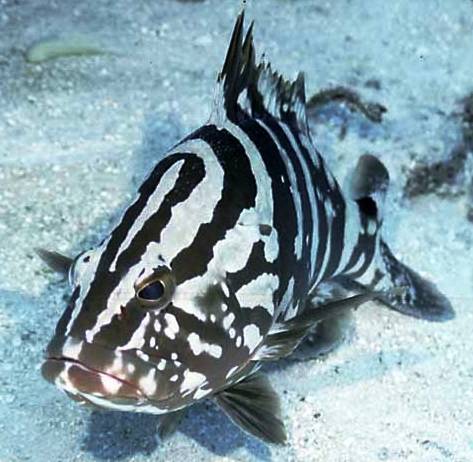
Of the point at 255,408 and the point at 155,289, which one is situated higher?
the point at 155,289

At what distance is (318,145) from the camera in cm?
480

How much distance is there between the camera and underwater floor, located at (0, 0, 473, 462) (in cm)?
310

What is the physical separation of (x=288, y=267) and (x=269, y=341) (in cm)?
28

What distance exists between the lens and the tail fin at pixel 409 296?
394cm

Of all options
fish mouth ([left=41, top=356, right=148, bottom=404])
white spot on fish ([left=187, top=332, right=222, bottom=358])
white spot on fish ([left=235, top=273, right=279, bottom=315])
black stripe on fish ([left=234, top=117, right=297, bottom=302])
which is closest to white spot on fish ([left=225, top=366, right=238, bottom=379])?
white spot on fish ([left=187, top=332, right=222, bottom=358])

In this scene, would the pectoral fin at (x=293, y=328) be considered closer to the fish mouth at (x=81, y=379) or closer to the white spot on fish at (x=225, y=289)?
the white spot on fish at (x=225, y=289)

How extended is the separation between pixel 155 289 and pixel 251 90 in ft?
3.60

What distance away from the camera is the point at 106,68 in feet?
16.0

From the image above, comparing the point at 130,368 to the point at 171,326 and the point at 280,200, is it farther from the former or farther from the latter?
the point at 280,200

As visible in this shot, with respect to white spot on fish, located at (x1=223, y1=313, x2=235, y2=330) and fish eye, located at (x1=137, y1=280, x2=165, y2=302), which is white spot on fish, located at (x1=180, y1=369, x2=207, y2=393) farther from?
fish eye, located at (x1=137, y1=280, x2=165, y2=302)

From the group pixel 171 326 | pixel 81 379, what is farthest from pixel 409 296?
pixel 81 379

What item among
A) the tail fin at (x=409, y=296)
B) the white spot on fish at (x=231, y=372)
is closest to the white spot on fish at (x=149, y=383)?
the white spot on fish at (x=231, y=372)

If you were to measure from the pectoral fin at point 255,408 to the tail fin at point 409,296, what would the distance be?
48.1 inches

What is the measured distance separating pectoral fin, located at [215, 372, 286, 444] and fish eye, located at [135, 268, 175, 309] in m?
0.65
